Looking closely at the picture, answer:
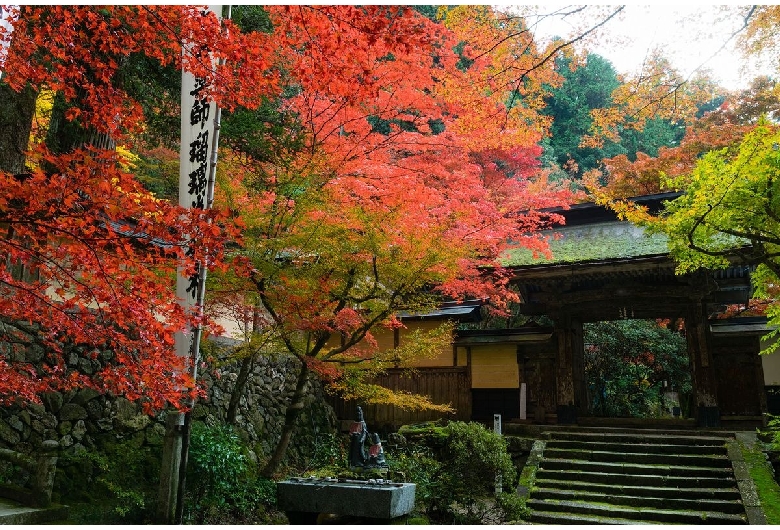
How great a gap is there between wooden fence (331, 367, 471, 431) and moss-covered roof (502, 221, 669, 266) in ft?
11.7

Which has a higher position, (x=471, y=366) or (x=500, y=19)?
(x=500, y=19)

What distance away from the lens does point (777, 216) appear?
7254mm

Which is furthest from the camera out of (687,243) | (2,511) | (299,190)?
(299,190)

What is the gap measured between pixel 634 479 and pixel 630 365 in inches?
377

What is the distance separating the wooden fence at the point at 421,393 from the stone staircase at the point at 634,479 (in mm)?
2994

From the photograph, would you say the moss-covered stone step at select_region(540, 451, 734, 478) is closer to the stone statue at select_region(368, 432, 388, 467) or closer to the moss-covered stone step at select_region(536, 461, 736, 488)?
the moss-covered stone step at select_region(536, 461, 736, 488)

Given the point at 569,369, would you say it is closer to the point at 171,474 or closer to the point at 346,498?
the point at 346,498

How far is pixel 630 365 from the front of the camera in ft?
61.4

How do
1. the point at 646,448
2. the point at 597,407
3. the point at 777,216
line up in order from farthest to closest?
the point at 597,407 → the point at 646,448 → the point at 777,216

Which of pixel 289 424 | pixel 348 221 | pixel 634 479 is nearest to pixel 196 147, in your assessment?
pixel 348 221

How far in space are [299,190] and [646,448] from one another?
8447 mm

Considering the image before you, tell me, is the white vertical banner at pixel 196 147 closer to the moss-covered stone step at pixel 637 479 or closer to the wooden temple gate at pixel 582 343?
the moss-covered stone step at pixel 637 479

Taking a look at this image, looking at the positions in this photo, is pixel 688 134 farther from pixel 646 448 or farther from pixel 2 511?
pixel 2 511

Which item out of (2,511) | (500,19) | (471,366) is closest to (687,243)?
(500,19)
